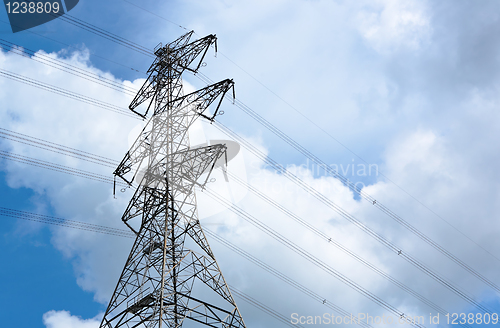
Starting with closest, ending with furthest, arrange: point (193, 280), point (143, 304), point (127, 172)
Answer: point (143, 304), point (193, 280), point (127, 172)

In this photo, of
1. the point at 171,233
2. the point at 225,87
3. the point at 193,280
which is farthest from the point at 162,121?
the point at 193,280

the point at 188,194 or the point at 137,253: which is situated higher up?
the point at 188,194

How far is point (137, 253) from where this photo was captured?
23.2 metres

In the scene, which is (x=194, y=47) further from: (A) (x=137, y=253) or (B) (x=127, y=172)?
(A) (x=137, y=253)

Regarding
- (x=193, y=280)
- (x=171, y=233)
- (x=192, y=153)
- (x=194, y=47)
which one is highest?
(x=194, y=47)

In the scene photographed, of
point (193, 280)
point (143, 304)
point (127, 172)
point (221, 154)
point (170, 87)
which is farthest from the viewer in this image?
point (170, 87)

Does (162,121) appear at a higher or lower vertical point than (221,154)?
higher

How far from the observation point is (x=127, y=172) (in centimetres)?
2698

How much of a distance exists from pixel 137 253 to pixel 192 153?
6482mm

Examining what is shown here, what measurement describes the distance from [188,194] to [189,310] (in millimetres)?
6662

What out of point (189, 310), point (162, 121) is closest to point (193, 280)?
point (189, 310)

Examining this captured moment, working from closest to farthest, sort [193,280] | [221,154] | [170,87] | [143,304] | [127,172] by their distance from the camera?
[143,304], [193,280], [221,154], [127,172], [170,87]

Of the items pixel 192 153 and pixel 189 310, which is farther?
pixel 192 153

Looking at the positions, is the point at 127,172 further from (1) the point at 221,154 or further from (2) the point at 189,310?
(2) the point at 189,310
